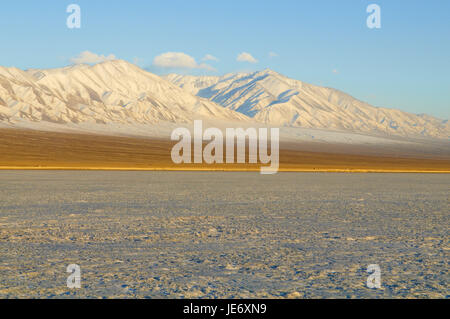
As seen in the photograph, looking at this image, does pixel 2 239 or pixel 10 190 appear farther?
pixel 10 190

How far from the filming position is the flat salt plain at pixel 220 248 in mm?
7156

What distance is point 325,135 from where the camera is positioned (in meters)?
181

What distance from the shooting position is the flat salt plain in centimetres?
716

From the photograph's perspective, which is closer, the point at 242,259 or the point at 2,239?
the point at 242,259

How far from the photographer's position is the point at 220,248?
32.3ft

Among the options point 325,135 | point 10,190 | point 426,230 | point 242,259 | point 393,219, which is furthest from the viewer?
point 325,135

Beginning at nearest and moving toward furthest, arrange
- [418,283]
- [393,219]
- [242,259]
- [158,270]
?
[418,283]
[158,270]
[242,259]
[393,219]

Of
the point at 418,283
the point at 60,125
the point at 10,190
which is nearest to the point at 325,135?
the point at 60,125

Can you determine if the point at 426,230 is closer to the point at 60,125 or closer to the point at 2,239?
the point at 2,239

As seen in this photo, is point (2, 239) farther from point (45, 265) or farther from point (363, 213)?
point (363, 213)

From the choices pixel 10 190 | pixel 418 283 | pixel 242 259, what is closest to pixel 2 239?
pixel 242 259
